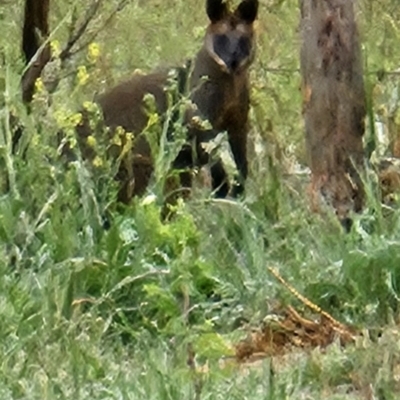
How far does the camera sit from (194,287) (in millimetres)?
6016

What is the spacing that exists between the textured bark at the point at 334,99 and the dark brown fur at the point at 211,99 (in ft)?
4.89

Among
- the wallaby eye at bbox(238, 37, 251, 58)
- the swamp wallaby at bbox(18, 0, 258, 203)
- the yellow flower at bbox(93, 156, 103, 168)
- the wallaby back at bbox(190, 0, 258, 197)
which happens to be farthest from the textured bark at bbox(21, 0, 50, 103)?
the yellow flower at bbox(93, 156, 103, 168)

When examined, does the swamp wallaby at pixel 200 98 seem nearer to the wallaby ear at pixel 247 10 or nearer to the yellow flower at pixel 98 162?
the wallaby ear at pixel 247 10

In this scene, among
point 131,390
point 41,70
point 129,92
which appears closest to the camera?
point 131,390

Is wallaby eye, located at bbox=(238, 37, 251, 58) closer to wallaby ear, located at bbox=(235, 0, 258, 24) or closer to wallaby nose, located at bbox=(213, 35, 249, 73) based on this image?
wallaby nose, located at bbox=(213, 35, 249, 73)

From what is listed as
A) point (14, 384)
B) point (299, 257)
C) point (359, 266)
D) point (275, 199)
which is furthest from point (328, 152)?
point (14, 384)

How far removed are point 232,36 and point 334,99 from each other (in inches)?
116

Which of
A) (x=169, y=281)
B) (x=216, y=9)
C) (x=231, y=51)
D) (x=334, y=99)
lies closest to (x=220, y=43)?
(x=231, y=51)

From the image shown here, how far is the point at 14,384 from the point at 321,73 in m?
2.90

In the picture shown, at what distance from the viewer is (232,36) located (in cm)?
972

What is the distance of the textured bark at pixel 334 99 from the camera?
22.4ft

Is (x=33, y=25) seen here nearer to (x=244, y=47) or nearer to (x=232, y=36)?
(x=232, y=36)

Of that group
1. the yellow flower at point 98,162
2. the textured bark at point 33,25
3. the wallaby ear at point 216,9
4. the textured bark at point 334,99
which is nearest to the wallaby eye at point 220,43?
the wallaby ear at point 216,9

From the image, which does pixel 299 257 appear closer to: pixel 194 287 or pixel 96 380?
pixel 194 287
